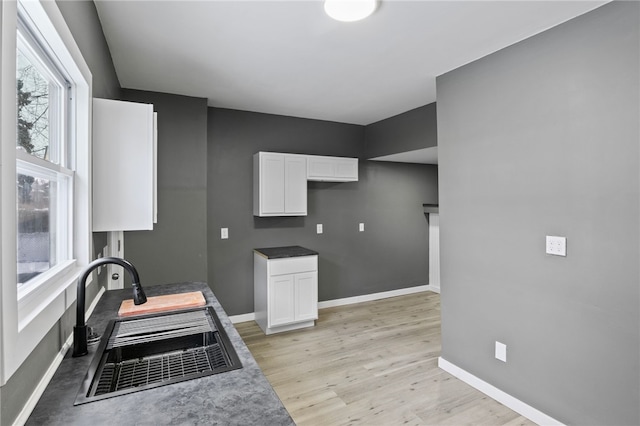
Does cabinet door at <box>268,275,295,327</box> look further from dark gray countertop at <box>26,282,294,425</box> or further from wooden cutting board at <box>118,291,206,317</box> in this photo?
dark gray countertop at <box>26,282,294,425</box>

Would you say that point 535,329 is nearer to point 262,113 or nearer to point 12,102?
point 12,102

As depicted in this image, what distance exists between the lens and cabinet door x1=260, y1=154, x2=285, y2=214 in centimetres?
394

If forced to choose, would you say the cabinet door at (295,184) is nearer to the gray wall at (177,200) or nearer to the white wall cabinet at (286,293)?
the white wall cabinet at (286,293)

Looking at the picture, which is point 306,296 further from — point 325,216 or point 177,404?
point 177,404

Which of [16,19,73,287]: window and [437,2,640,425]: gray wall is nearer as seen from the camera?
[16,19,73,287]: window

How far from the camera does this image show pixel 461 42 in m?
2.34

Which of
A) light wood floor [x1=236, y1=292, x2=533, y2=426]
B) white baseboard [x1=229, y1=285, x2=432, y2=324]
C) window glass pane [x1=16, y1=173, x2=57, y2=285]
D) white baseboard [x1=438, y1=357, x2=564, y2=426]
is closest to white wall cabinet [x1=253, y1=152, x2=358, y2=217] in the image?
white baseboard [x1=229, y1=285, x2=432, y2=324]

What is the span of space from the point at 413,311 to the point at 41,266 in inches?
163

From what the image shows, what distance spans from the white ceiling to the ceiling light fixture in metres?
0.06

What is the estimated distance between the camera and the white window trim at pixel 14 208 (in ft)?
2.43

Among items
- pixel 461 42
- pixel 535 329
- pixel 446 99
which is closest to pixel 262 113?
pixel 446 99

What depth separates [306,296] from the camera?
3.92m

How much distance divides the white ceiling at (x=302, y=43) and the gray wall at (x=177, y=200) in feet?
0.66

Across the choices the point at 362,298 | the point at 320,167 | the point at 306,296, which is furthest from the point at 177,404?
the point at 362,298
